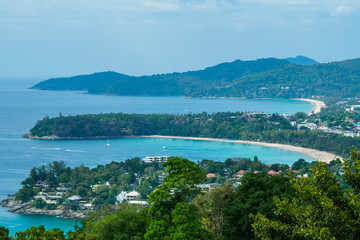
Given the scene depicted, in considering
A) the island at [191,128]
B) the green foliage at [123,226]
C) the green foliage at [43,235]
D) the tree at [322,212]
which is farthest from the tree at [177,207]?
the island at [191,128]

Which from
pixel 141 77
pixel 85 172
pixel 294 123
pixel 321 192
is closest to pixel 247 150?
pixel 294 123

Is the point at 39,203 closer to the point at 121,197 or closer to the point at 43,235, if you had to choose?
the point at 121,197

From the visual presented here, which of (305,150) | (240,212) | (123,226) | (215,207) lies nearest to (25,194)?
(215,207)

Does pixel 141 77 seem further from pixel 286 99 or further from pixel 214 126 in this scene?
pixel 214 126

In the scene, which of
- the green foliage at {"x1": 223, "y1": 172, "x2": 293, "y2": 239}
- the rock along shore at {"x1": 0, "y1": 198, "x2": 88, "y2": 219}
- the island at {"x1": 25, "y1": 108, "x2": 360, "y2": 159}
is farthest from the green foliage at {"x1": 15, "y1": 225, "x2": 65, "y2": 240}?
the island at {"x1": 25, "y1": 108, "x2": 360, "y2": 159}

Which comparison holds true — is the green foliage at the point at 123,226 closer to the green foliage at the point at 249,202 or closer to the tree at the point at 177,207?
the tree at the point at 177,207

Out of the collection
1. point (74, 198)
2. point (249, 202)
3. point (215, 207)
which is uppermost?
point (249, 202)

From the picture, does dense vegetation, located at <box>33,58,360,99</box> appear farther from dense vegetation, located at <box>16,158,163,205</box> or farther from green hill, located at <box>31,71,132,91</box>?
dense vegetation, located at <box>16,158,163,205</box>
